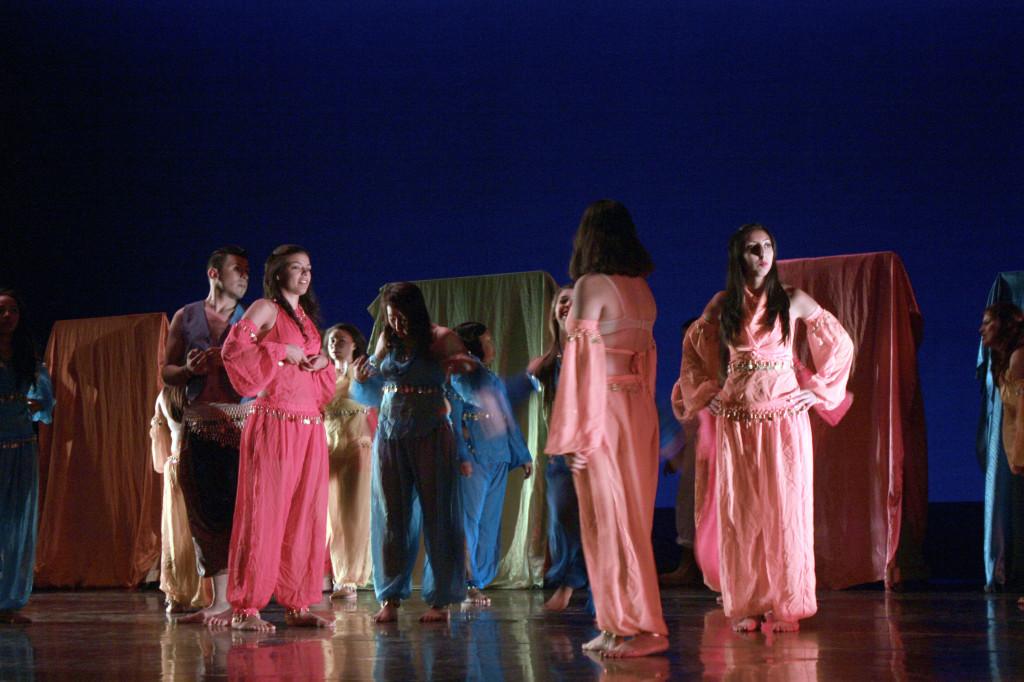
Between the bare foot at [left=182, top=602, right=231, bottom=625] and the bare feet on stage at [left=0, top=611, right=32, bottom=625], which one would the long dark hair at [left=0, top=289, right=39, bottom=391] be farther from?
the bare foot at [left=182, top=602, right=231, bottom=625]

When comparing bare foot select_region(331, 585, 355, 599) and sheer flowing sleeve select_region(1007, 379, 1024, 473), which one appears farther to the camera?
bare foot select_region(331, 585, 355, 599)

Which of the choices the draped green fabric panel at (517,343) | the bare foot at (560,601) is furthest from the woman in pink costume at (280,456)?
the draped green fabric panel at (517,343)

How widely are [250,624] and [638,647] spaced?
1.75 meters

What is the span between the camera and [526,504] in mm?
7230

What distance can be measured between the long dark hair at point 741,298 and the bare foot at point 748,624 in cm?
103

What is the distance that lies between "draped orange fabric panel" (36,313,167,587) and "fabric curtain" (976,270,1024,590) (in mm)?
5492

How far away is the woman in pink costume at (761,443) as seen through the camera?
420cm

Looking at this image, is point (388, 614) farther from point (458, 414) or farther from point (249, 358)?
point (458, 414)

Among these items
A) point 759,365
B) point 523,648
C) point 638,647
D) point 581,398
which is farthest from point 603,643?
point 759,365

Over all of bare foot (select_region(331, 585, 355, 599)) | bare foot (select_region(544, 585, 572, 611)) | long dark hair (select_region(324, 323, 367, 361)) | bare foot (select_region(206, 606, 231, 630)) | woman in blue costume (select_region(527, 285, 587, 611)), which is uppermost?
long dark hair (select_region(324, 323, 367, 361))

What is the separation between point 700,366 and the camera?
450 cm

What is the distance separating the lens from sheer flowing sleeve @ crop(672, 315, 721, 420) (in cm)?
442

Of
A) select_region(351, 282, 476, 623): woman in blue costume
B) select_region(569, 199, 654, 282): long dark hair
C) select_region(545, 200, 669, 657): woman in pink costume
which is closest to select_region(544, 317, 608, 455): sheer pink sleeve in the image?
select_region(545, 200, 669, 657): woman in pink costume

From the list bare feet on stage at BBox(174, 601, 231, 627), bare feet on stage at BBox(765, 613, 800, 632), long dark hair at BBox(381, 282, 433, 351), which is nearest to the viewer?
bare feet on stage at BBox(765, 613, 800, 632)
